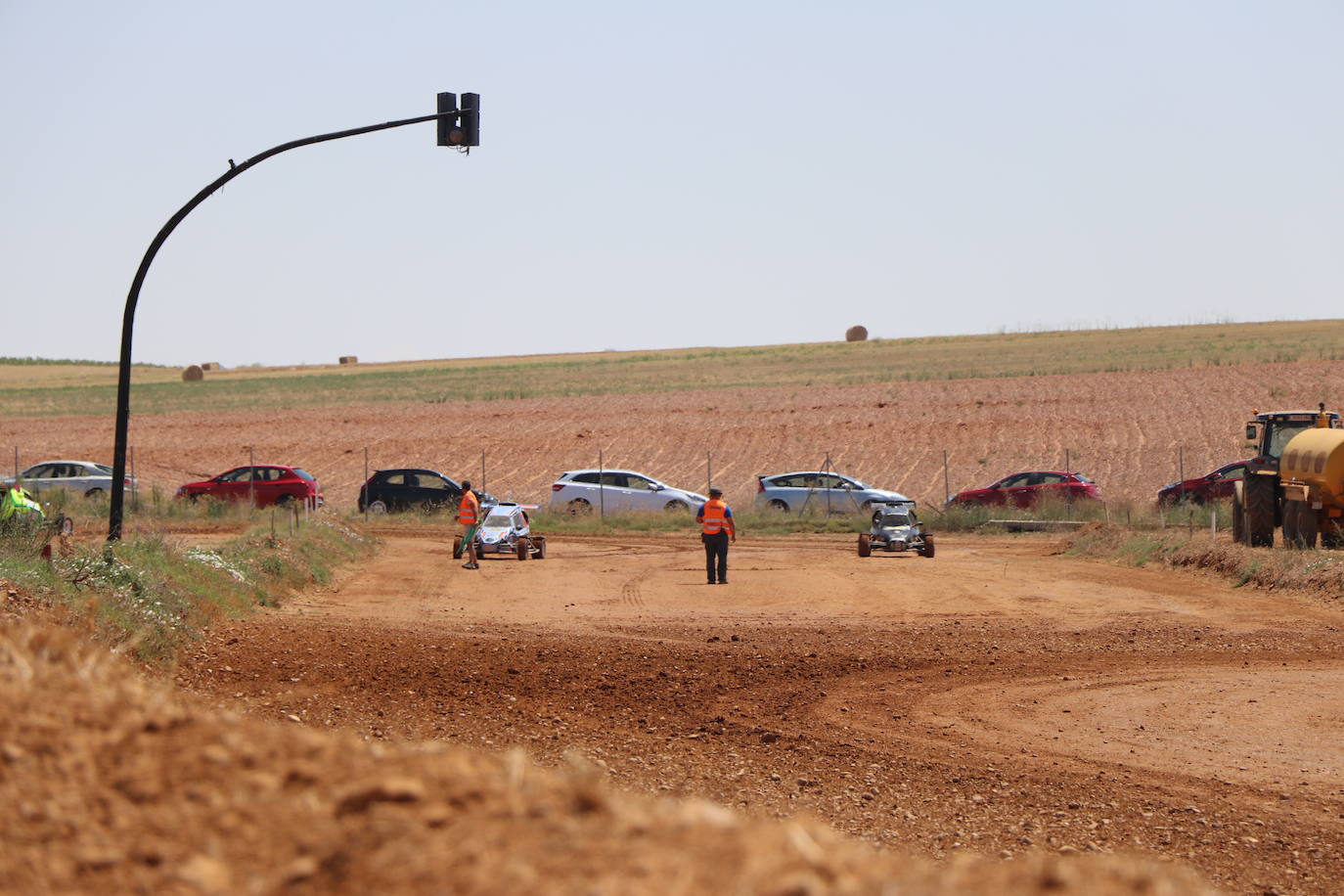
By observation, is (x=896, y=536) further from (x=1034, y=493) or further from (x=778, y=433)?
(x=778, y=433)

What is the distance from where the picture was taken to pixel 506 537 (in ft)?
93.7

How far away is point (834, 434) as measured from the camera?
187ft

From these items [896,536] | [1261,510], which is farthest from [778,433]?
[1261,510]

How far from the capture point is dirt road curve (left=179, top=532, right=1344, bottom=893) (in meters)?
9.06

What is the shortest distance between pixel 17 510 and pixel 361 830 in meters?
18.4

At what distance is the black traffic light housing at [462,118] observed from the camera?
1867cm

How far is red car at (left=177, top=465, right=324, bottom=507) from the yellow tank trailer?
25635 mm

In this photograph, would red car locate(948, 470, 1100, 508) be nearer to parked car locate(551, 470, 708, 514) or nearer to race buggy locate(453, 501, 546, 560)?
parked car locate(551, 470, 708, 514)

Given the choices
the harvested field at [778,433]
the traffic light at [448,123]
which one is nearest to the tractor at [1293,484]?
the harvested field at [778,433]

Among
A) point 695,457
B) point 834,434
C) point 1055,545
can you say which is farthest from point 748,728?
point 834,434

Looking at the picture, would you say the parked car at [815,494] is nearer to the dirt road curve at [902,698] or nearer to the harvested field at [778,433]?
the harvested field at [778,433]

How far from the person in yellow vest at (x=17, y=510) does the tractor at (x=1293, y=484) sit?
1967 centimetres

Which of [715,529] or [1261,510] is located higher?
[1261,510]

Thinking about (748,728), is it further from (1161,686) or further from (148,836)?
(148,836)
